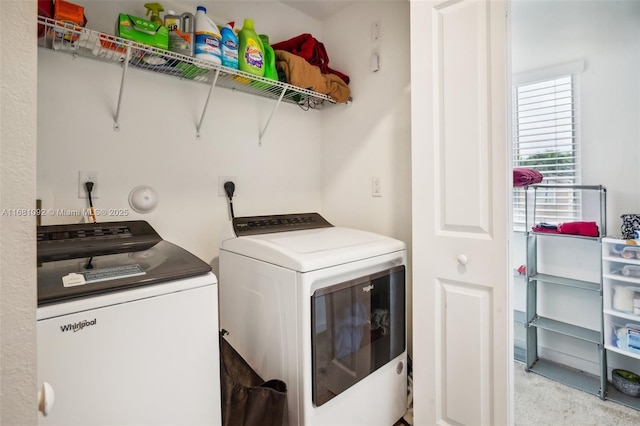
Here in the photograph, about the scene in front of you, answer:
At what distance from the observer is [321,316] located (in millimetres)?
1278

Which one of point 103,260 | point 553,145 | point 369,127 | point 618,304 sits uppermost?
point 369,127

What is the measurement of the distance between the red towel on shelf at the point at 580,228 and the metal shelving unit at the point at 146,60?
1.61 meters

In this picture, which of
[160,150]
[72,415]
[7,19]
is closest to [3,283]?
[7,19]

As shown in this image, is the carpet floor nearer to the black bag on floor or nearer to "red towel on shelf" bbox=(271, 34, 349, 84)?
the black bag on floor

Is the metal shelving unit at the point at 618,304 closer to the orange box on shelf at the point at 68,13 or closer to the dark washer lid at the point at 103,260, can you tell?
the dark washer lid at the point at 103,260

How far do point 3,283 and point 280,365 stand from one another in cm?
110

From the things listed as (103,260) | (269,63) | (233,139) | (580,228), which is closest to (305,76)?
(269,63)

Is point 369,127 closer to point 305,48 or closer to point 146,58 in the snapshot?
point 305,48

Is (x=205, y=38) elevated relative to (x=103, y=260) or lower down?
elevated

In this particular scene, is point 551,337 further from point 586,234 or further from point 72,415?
point 72,415

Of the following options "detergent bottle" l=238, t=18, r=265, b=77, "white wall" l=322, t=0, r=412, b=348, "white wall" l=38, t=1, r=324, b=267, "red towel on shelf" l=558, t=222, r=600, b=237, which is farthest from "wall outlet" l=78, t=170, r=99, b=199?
"red towel on shelf" l=558, t=222, r=600, b=237

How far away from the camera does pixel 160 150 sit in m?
1.65

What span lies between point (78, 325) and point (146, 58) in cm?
122

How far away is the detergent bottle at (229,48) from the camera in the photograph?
1536mm
